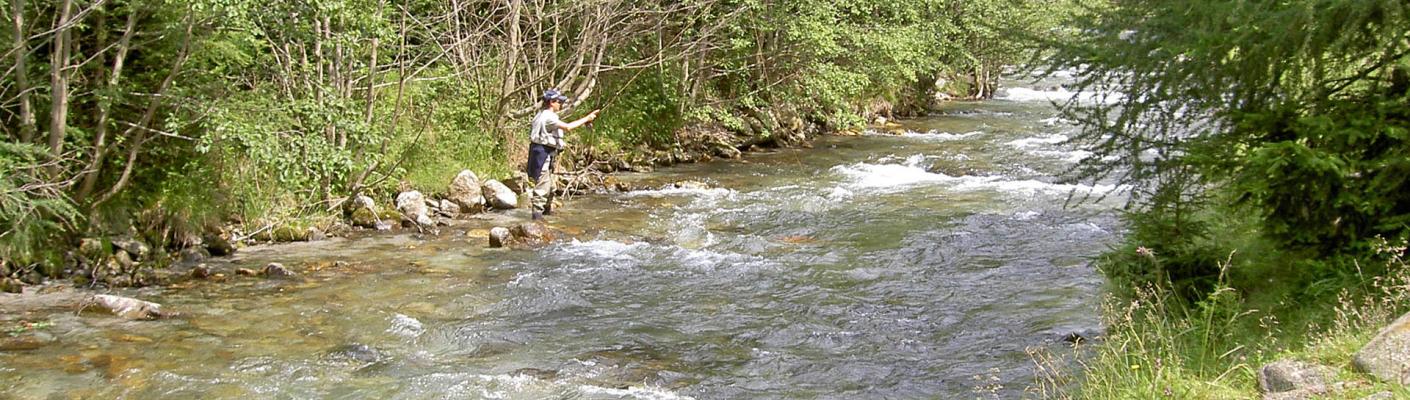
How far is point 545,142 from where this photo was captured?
14.3 metres

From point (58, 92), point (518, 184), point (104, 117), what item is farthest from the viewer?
point (518, 184)

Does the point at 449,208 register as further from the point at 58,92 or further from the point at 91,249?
the point at 58,92

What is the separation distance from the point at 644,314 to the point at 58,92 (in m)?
5.32

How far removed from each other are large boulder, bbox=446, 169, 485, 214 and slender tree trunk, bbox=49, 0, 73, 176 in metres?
6.20

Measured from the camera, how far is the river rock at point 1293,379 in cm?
491

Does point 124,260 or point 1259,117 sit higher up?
point 1259,117

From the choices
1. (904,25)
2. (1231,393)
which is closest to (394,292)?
(1231,393)

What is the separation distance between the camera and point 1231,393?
5.29m

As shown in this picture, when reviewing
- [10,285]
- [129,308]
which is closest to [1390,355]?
[129,308]

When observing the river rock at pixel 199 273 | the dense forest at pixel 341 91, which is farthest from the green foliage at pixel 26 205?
the river rock at pixel 199 273

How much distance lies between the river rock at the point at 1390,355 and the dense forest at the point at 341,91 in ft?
16.8

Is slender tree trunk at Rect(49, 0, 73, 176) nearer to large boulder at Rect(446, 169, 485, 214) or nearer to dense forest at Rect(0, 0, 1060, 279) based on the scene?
dense forest at Rect(0, 0, 1060, 279)

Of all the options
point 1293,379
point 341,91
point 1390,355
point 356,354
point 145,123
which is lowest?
point 356,354

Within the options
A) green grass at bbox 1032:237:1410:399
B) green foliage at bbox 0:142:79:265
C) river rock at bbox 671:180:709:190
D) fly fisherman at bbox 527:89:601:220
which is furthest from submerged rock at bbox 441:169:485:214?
green grass at bbox 1032:237:1410:399
